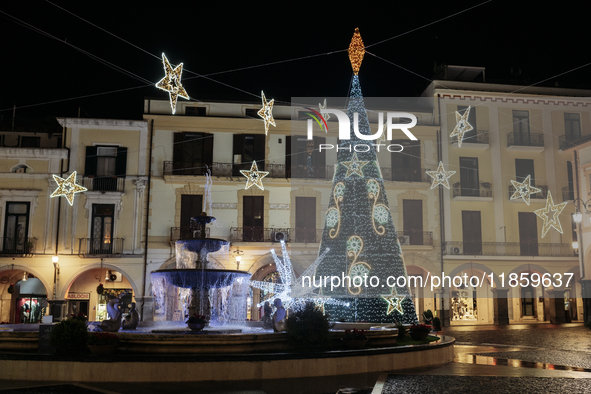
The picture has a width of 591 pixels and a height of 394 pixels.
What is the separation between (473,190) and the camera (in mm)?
27516

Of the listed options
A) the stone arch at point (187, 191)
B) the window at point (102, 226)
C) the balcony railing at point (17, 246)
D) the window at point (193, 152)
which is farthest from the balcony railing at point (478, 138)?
the balcony railing at point (17, 246)

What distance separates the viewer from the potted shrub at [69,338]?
9.45 metres

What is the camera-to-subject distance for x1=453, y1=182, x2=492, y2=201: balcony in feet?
89.6

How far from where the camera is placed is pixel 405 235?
1032 inches

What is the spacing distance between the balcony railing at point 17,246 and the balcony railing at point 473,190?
19.1 meters

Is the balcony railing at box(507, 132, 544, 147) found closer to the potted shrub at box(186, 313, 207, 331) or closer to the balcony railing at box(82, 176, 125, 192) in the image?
the balcony railing at box(82, 176, 125, 192)

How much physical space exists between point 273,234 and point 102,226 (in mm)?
7392

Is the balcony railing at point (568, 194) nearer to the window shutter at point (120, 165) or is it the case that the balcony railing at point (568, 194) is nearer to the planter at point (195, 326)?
the window shutter at point (120, 165)

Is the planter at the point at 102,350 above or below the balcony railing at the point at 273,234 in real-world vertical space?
below

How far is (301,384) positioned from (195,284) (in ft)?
16.0

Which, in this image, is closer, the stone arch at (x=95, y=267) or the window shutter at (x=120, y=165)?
the stone arch at (x=95, y=267)

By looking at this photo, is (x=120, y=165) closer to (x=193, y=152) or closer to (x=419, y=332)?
(x=193, y=152)

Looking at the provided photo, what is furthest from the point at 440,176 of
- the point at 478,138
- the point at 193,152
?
the point at 193,152

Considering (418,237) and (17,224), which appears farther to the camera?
(418,237)
